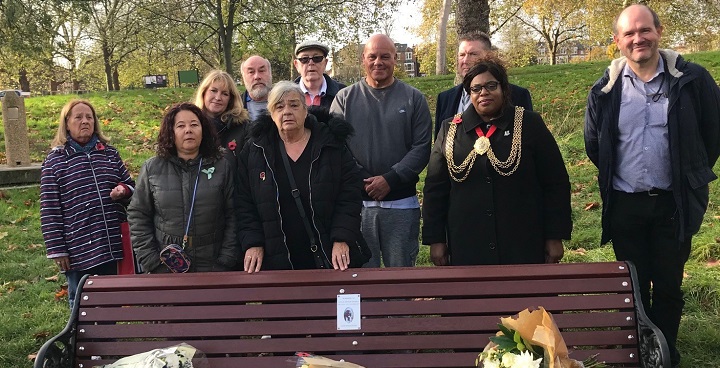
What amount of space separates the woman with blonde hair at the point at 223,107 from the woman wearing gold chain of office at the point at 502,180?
157 centimetres

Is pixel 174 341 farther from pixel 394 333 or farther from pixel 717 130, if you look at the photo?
pixel 717 130

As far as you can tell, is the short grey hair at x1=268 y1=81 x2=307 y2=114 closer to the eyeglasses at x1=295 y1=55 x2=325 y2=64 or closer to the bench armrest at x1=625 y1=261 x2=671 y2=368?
the eyeglasses at x1=295 y1=55 x2=325 y2=64

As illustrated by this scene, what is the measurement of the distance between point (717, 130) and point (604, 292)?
1401 millimetres

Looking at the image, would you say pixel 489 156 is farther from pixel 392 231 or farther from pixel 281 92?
pixel 281 92

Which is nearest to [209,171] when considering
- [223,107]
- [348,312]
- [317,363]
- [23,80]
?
[223,107]

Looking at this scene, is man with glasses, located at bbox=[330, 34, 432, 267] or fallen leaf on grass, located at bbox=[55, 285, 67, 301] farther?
fallen leaf on grass, located at bbox=[55, 285, 67, 301]

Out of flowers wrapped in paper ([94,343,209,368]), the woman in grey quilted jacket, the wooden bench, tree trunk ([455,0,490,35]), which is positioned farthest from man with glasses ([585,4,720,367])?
tree trunk ([455,0,490,35])

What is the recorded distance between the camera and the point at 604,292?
10.4 feet

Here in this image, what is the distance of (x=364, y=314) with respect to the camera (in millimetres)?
3242

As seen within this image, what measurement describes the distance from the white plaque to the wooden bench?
1.2 inches

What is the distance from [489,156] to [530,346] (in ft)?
4.83

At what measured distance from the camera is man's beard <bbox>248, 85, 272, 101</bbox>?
16.5ft

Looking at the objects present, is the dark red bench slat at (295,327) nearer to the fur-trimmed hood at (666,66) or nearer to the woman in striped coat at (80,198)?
the woman in striped coat at (80,198)

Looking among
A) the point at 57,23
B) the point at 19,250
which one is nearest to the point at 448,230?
the point at 19,250
